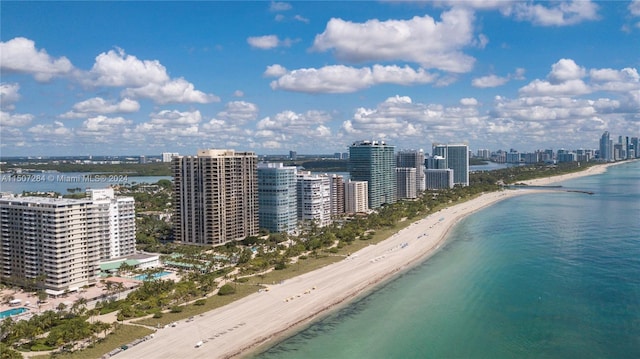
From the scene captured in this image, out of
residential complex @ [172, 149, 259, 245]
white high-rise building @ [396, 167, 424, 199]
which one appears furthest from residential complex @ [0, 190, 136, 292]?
white high-rise building @ [396, 167, 424, 199]

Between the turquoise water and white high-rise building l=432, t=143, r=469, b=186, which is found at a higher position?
white high-rise building l=432, t=143, r=469, b=186

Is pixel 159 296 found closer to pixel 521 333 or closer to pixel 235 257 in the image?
pixel 235 257

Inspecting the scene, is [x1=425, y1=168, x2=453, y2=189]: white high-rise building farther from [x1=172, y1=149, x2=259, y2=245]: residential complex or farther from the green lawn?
the green lawn


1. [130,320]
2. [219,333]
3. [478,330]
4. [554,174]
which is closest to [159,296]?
[130,320]

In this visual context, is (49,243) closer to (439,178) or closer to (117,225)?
(117,225)

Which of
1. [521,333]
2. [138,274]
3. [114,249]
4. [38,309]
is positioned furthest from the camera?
[114,249]

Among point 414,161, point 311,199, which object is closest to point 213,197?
point 311,199
